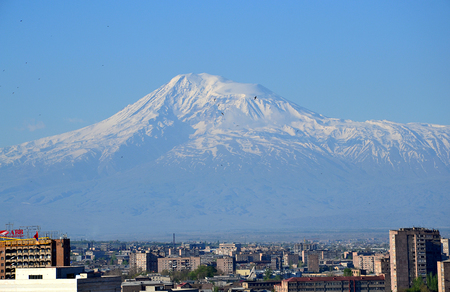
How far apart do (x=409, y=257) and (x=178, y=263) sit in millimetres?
76533

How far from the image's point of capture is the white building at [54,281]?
6034cm

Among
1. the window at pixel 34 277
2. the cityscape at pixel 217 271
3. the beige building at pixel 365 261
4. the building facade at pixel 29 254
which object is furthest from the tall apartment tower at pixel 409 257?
the window at pixel 34 277

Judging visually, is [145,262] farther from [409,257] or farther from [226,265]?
[409,257]

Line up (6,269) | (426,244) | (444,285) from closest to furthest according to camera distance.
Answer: (6,269)
(444,285)
(426,244)

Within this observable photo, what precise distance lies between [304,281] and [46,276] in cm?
5765

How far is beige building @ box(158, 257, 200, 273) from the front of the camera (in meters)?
180

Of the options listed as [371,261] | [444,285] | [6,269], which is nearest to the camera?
[6,269]

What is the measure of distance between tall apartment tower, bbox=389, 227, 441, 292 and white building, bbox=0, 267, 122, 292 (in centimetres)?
5773

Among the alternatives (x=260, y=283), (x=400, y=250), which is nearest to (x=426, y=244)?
(x=400, y=250)

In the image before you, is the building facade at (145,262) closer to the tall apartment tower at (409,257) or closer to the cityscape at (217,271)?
the cityscape at (217,271)

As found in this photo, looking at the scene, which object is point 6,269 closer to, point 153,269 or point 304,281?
point 304,281

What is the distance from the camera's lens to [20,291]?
61.8 meters

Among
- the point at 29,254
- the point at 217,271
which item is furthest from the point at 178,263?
the point at 29,254

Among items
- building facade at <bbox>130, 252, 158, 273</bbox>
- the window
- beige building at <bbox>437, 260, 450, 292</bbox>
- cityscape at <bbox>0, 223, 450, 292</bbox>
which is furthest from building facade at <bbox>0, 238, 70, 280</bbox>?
building facade at <bbox>130, 252, 158, 273</bbox>
